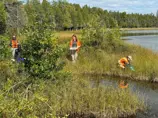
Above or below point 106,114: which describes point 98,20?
above

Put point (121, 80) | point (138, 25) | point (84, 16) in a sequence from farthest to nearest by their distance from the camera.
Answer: point (138, 25) < point (84, 16) < point (121, 80)

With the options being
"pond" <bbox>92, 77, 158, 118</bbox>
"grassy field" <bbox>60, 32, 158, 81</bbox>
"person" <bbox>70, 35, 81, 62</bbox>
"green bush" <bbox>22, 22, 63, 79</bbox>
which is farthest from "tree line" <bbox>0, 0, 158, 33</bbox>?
"pond" <bbox>92, 77, 158, 118</bbox>

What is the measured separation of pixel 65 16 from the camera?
239 feet

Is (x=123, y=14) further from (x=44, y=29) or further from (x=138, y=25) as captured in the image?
(x=44, y=29)

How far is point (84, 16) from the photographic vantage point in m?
86.1

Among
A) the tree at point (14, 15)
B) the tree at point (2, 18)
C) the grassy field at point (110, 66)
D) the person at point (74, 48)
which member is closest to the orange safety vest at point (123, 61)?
the grassy field at point (110, 66)

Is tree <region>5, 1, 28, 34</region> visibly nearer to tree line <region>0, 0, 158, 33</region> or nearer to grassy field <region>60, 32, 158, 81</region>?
tree line <region>0, 0, 158, 33</region>

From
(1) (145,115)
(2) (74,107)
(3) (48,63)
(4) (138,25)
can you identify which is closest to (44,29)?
(3) (48,63)

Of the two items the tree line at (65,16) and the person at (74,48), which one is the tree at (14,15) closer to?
the tree line at (65,16)

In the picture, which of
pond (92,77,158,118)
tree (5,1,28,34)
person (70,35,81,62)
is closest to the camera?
pond (92,77,158,118)

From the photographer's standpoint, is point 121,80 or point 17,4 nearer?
point 121,80

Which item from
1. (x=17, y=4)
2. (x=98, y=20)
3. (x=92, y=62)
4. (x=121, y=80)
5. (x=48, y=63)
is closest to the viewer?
(x=48, y=63)

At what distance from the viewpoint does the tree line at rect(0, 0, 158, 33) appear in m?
26.9

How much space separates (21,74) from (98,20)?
41.4ft
